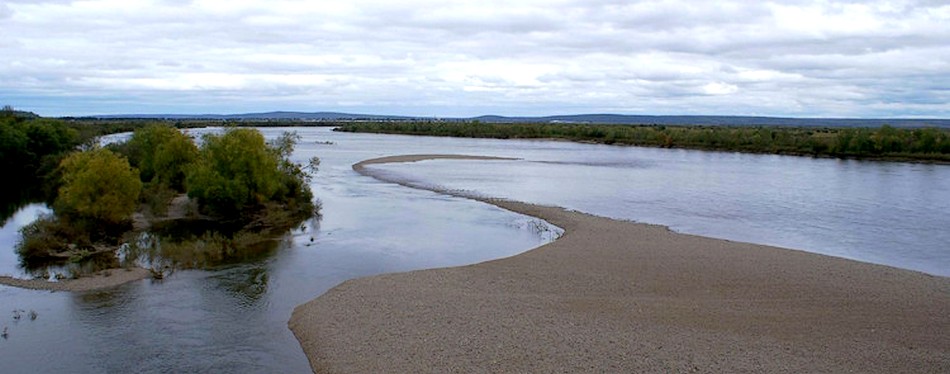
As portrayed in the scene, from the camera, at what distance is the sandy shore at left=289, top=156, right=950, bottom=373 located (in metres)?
11.6

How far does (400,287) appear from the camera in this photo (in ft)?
53.5

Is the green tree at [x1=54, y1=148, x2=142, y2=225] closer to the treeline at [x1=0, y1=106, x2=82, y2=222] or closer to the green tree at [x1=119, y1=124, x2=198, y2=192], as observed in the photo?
the green tree at [x1=119, y1=124, x2=198, y2=192]

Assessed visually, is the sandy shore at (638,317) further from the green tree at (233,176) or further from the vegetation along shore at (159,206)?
the green tree at (233,176)

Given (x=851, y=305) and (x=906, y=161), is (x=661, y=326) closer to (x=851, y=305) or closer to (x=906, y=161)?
(x=851, y=305)

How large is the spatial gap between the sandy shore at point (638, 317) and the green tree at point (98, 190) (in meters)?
11.6

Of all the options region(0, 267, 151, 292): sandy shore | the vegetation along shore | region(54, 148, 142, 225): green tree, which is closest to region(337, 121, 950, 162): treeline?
the vegetation along shore

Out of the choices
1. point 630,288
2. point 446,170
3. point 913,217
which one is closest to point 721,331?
point 630,288

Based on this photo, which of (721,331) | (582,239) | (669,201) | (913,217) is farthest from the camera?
(669,201)

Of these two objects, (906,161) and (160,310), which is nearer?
(160,310)

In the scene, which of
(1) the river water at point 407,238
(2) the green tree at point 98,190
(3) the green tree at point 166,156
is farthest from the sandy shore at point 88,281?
(3) the green tree at point 166,156

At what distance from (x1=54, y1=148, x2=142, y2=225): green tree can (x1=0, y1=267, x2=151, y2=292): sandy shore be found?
5711mm

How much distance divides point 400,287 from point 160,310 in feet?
15.9

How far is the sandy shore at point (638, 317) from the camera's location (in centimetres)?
1161

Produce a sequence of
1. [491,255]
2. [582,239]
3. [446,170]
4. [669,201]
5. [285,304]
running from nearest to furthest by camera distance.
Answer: [285,304] < [491,255] < [582,239] < [669,201] < [446,170]
